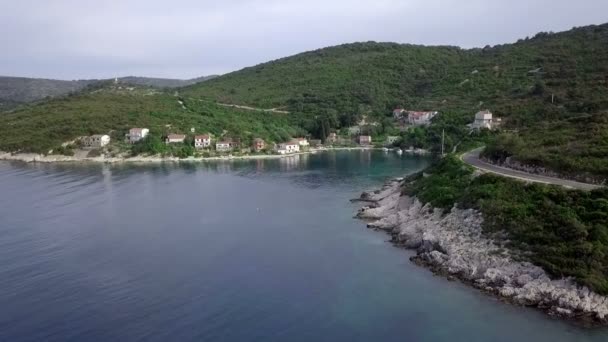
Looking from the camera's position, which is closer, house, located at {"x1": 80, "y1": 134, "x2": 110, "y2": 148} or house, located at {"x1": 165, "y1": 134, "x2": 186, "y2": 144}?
house, located at {"x1": 80, "y1": 134, "x2": 110, "y2": 148}

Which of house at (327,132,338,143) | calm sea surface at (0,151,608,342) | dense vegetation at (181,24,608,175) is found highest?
dense vegetation at (181,24,608,175)

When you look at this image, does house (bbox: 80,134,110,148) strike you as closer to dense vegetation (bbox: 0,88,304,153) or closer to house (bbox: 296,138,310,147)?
dense vegetation (bbox: 0,88,304,153)

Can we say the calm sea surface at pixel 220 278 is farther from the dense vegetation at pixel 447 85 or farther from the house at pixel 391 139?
the house at pixel 391 139

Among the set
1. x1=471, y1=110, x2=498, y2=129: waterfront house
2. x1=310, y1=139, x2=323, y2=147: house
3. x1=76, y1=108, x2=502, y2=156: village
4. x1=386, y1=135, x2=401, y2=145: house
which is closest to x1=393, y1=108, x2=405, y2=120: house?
x1=76, y1=108, x2=502, y2=156: village

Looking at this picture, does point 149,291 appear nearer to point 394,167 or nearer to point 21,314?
point 21,314

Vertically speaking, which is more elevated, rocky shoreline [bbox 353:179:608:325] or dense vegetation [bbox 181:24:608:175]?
dense vegetation [bbox 181:24:608:175]

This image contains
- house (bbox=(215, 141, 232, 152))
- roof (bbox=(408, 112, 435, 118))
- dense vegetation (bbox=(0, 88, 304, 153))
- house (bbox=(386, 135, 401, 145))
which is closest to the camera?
dense vegetation (bbox=(0, 88, 304, 153))

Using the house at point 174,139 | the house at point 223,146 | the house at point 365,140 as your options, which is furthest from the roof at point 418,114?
the house at point 174,139

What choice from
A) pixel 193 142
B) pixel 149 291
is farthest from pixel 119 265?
pixel 193 142
